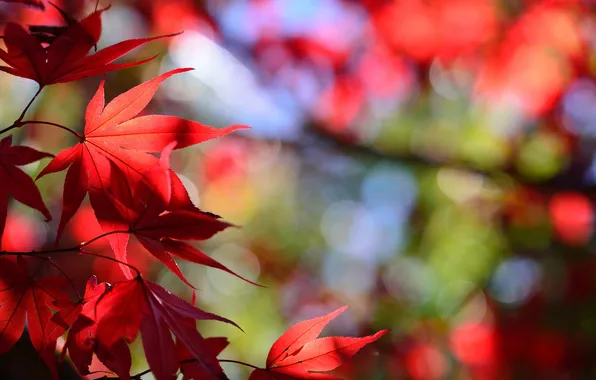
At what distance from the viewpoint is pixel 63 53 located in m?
0.48

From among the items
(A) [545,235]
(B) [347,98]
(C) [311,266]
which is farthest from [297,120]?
(C) [311,266]

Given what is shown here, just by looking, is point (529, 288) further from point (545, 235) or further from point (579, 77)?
point (579, 77)

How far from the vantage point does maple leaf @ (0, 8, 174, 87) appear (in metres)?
0.46

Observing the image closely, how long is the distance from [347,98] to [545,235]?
1.58 metres

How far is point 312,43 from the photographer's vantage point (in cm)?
331

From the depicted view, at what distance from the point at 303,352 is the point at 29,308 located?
260mm

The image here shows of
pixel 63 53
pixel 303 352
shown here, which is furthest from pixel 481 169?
pixel 63 53

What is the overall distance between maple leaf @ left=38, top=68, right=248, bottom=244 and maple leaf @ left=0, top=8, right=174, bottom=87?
1.3 inches

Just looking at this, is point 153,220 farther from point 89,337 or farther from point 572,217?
point 572,217

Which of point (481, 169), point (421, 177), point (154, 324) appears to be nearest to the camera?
point (154, 324)

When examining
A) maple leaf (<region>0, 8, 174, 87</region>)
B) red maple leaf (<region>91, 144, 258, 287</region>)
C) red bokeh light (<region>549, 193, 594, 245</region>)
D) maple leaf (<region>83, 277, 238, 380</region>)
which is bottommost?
red bokeh light (<region>549, 193, 594, 245</region>)

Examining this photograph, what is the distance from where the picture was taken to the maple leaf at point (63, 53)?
46cm

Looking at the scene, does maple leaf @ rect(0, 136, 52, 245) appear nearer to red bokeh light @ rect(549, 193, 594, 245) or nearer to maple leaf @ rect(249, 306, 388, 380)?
maple leaf @ rect(249, 306, 388, 380)

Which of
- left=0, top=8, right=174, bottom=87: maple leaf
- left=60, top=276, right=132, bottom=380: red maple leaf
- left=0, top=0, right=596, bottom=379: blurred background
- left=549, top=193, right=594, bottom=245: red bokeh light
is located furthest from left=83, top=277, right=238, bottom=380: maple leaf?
left=549, top=193, right=594, bottom=245: red bokeh light
